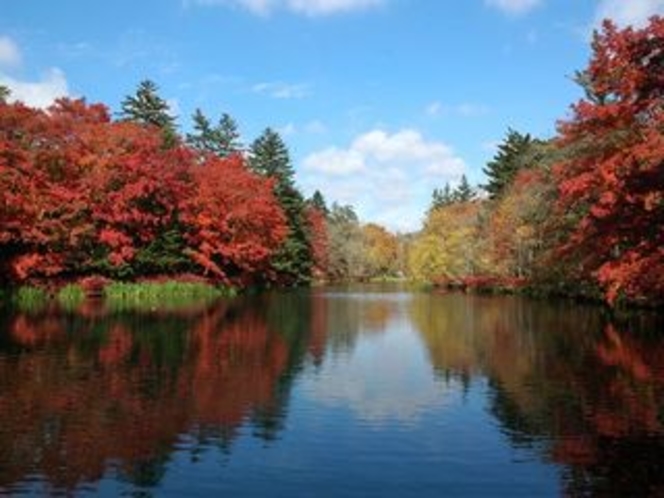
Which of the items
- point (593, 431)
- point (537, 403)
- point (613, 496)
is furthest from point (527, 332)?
point (613, 496)

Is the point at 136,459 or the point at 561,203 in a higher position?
the point at 561,203

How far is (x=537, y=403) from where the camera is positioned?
718 inches

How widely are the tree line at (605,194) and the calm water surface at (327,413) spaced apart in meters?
3.92

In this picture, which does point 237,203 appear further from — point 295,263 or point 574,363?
point 574,363

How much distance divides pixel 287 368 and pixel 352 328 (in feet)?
44.6

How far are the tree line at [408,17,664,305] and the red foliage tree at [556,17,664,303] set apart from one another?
0.04 metres

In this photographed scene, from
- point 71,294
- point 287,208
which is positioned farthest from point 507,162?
point 71,294

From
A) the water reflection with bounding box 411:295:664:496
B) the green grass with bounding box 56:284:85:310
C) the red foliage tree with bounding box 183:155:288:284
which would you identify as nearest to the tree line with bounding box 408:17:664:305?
the water reflection with bounding box 411:295:664:496

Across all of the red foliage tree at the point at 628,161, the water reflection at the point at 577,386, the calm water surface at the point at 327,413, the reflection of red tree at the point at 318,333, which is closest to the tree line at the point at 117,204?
the reflection of red tree at the point at 318,333

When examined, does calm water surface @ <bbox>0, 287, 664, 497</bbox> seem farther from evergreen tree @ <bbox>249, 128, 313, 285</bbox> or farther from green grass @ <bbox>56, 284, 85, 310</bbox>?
evergreen tree @ <bbox>249, 128, 313, 285</bbox>

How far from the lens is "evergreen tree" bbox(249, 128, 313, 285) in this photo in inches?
3344

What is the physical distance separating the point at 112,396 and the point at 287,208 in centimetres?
7128

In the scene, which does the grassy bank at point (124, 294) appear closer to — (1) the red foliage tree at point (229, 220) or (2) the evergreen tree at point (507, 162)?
(1) the red foliage tree at point (229, 220)

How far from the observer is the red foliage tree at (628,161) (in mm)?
30422
